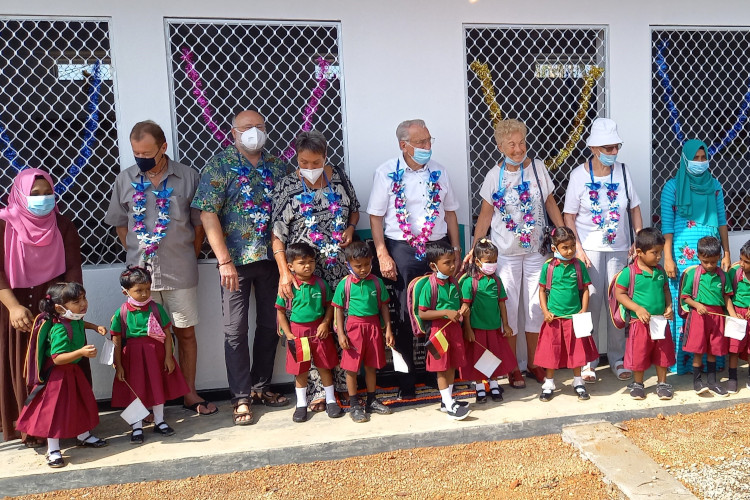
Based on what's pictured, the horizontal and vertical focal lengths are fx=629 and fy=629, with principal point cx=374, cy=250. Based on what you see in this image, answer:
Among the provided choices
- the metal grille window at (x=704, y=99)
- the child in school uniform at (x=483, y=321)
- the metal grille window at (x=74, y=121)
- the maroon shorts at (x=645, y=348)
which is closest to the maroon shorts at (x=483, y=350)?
the child in school uniform at (x=483, y=321)

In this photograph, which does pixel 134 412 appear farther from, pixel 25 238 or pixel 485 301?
pixel 485 301

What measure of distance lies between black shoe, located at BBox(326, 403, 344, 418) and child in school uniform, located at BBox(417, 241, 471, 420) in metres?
0.64

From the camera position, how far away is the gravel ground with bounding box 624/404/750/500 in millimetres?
3160

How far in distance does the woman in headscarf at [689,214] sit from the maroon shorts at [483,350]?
4.53 feet

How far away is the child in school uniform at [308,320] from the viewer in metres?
3.92

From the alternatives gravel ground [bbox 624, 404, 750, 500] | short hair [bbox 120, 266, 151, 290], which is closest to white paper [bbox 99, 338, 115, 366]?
short hair [bbox 120, 266, 151, 290]

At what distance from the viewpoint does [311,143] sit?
12.8 ft

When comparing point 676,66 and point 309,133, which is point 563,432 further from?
point 676,66

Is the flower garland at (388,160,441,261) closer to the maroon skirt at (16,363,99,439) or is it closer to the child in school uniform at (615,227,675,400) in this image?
the child in school uniform at (615,227,675,400)

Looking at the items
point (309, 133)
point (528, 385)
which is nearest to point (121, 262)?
point (309, 133)

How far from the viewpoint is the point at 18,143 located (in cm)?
451

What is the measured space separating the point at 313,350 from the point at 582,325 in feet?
5.79

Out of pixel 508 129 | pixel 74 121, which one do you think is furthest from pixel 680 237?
pixel 74 121

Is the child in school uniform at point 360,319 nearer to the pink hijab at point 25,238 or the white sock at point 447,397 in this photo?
the white sock at point 447,397
